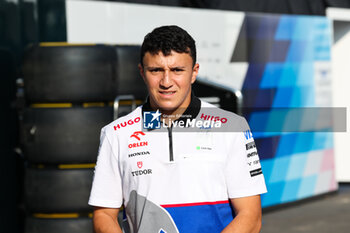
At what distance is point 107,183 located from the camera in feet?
7.13

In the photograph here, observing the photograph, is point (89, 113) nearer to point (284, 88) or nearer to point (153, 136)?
point (153, 136)

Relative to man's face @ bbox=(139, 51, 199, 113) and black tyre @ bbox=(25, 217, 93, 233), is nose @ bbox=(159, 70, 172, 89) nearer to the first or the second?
man's face @ bbox=(139, 51, 199, 113)

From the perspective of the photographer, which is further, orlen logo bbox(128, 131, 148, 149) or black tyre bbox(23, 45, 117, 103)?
black tyre bbox(23, 45, 117, 103)

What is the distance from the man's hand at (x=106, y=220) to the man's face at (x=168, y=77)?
0.39 meters

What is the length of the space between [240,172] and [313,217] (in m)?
5.88

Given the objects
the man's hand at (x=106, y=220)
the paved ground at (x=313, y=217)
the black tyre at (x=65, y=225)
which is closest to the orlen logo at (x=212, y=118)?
the man's hand at (x=106, y=220)

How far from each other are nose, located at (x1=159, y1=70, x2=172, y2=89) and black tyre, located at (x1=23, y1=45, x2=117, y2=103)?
2672mm

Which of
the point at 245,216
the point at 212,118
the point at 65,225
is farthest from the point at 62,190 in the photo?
the point at 245,216

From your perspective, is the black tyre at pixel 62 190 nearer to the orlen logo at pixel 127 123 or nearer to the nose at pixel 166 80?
the orlen logo at pixel 127 123

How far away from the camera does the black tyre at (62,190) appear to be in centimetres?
472

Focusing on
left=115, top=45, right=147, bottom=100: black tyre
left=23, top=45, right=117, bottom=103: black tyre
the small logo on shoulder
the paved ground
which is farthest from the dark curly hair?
the paved ground

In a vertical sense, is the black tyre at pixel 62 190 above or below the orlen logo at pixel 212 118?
below

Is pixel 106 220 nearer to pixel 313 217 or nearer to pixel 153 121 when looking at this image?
pixel 153 121

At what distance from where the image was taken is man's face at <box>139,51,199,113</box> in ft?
6.91
